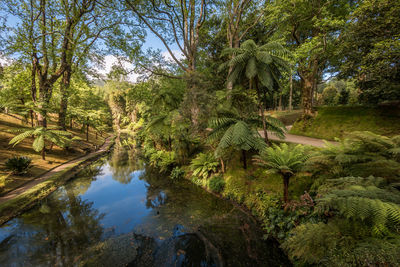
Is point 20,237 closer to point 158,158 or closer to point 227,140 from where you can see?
point 227,140

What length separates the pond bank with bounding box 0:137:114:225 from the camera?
564 centimetres

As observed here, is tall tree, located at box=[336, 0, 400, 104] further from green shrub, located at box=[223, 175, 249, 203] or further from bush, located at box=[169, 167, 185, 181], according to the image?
bush, located at box=[169, 167, 185, 181]

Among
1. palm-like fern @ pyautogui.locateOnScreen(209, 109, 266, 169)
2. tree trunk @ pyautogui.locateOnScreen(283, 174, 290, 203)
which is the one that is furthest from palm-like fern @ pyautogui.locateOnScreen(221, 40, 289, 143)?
tree trunk @ pyautogui.locateOnScreen(283, 174, 290, 203)

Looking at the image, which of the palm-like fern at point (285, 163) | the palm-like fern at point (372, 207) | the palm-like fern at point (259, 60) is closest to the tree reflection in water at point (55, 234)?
the palm-like fern at point (285, 163)

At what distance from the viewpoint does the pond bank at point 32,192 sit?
5.64 meters

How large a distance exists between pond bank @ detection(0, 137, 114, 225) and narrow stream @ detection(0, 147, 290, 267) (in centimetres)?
30

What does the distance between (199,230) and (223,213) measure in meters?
1.24

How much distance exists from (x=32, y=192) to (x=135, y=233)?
5814 millimetres

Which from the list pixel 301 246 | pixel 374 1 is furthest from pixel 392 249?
pixel 374 1

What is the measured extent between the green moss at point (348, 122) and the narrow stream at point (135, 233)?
5998 millimetres

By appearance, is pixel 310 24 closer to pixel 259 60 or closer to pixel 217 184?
pixel 259 60

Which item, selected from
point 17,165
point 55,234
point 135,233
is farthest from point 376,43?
point 17,165

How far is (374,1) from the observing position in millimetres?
5305

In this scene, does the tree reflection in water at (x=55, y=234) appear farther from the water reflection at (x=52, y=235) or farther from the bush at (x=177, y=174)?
the bush at (x=177, y=174)
